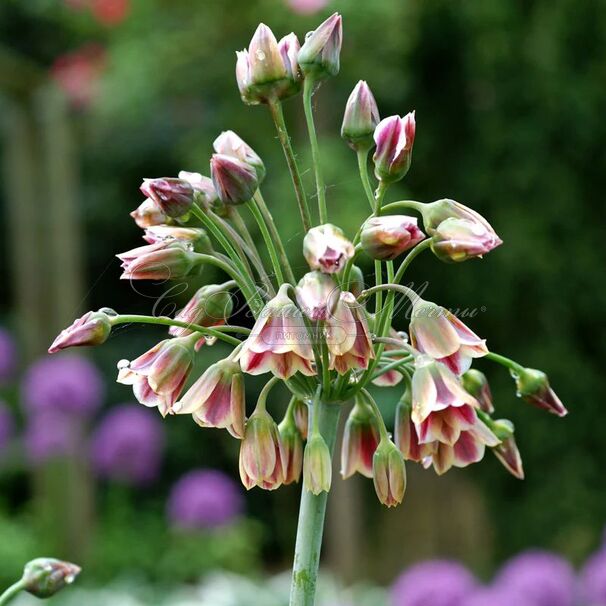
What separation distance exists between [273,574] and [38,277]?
2232mm

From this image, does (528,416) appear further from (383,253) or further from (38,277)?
(383,253)

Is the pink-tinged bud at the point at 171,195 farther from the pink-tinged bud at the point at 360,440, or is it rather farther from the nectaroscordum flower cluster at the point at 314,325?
the pink-tinged bud at the point at 360,440

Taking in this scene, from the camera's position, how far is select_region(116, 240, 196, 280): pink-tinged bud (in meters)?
0.95

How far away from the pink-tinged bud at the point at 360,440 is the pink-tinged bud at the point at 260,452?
125mm

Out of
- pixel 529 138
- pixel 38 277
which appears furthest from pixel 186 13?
pixel 529 138

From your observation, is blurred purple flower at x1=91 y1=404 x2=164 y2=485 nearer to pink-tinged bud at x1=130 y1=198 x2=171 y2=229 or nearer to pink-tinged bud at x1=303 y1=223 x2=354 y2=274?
pink-tinged bud at x1=130 y1=198 x2=171 y2=229

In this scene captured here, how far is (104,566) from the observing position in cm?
436

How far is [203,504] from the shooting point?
166 inches

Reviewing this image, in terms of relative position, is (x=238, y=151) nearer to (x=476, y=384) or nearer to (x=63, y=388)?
(x=476, y=384)

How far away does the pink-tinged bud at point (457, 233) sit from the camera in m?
0.87

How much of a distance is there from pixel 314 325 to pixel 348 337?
0.04 metres

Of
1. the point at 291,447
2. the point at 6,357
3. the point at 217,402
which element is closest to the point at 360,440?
the point at 291,447

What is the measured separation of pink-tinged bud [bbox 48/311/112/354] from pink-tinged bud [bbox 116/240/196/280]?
0.16 ft

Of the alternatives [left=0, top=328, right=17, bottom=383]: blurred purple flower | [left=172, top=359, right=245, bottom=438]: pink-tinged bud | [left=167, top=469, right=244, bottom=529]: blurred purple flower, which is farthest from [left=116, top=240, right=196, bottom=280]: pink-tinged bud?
[left=0, top=328, right=17, bottom=383]: blurred purple flower
